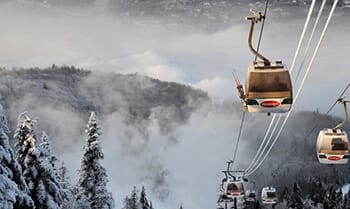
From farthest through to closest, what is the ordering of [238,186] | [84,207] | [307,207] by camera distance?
[307,207] < [238,186] < [84,207]

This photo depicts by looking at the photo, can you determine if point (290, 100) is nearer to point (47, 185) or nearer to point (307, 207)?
point (47, 185)

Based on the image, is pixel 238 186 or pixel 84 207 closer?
pixel 84 207

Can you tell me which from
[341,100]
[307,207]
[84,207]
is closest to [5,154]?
[341,100]

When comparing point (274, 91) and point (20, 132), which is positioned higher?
point (274, 91)

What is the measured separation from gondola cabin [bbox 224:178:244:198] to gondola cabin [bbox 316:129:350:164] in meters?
20.5

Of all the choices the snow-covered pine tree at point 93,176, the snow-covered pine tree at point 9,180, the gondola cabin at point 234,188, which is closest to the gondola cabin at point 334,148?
the snow-covered pine tree at point 9,180

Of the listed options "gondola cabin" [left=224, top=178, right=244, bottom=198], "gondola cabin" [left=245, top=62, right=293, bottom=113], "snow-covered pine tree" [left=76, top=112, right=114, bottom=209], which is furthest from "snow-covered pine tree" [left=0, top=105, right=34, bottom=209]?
"gondola cabin" [left=224, top=178, right=244, bottom=198]

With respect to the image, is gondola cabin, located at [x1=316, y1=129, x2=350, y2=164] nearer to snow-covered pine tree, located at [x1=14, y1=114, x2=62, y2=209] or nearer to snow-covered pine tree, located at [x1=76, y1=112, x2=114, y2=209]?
snow-covered pine tree, located at [x1=14, y1=114, x2=62, y2=209]

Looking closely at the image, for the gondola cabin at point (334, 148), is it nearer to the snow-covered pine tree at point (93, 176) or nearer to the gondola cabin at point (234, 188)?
the snow-covered pine tree at point (93, 176)

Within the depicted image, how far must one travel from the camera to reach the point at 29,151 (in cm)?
2461

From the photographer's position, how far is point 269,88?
32.8 ft

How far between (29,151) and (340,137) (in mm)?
14395

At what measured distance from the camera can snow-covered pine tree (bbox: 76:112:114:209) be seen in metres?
34.2

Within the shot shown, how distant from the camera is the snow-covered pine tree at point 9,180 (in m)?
14.5
